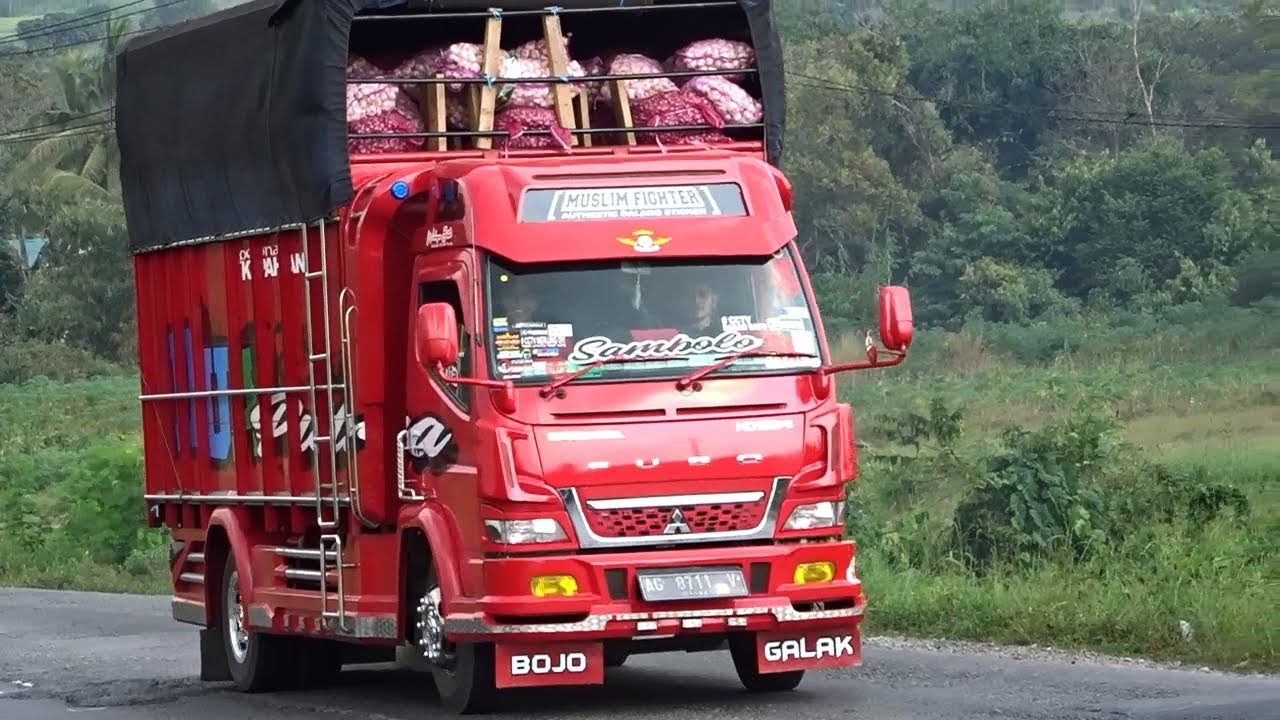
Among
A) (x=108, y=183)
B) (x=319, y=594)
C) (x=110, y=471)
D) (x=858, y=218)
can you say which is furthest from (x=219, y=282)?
(x=108, y=183)

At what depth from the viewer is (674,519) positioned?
11.0 metres

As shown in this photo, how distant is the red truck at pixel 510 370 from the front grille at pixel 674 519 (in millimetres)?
13

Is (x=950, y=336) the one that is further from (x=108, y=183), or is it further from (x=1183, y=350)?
(x=108, y=183)

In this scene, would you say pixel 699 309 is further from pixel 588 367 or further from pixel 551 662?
pixel 551 662

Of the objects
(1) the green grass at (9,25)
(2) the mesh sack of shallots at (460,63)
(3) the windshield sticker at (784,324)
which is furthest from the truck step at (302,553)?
(1) the green grass at (9,25)

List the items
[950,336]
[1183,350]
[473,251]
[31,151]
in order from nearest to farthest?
[473,251] < [1183,350] < [950,336] < [31,151]

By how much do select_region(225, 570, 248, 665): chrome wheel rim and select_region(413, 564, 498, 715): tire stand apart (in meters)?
2.63

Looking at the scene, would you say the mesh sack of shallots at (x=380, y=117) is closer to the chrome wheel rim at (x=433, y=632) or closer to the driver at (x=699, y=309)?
the driver at (x=699, y=309)

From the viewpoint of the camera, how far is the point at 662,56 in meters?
13.8

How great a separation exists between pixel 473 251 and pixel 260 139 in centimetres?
244

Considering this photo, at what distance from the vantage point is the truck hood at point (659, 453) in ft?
35.9

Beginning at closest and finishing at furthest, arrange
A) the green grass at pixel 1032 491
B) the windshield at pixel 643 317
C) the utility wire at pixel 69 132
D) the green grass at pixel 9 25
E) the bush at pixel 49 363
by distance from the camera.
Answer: the windshield at pixel 643 317 < the green grass at pixel 1032 491 < the utility wire at pixel 69 132 < the bush at pixel 49 363 < the green grass at pixel 9 25

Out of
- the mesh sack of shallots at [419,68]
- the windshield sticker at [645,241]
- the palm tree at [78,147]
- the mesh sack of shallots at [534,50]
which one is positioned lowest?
the windshield sticker at [645,241]

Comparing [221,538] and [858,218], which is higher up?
[858,218]
